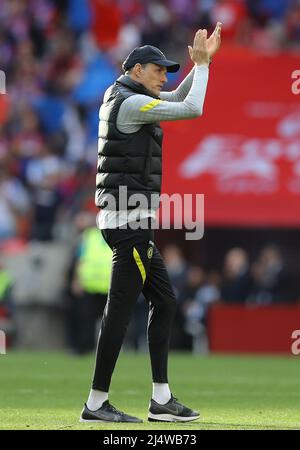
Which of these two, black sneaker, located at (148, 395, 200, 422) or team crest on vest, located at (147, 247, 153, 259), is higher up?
team crest on vest, located at (147, 247, 153, 259)

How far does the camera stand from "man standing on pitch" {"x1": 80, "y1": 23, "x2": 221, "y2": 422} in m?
8.72

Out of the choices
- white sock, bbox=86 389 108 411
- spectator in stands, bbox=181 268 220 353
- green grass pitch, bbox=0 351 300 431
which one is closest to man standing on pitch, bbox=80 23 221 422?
white sock, bbox=86 389 108 411

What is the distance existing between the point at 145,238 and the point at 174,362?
7358 millimetres

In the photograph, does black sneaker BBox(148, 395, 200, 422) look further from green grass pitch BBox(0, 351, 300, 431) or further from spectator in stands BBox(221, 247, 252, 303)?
spectator in stands BBox(221, 247, 252, 303)

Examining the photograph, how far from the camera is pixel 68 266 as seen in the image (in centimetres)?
1853

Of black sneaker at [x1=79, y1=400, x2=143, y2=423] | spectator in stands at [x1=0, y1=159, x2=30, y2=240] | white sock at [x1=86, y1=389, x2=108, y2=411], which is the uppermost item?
spectator in stands at [x1=0, y1=159, x2=30, y2=240]

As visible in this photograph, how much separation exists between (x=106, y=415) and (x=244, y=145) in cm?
1043

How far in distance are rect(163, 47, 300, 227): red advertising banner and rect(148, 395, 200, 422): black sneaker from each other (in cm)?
943

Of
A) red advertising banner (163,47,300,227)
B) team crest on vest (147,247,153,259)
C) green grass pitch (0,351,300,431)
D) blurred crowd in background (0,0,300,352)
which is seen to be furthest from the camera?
blurred crowd in background (0,0,300,352)

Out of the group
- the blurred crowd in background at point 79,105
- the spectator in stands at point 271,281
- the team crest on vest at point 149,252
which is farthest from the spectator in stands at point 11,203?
the team crest on vest at point 149,252

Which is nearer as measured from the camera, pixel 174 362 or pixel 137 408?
pixel 137 408

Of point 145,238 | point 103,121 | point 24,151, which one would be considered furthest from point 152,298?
point 24,151
